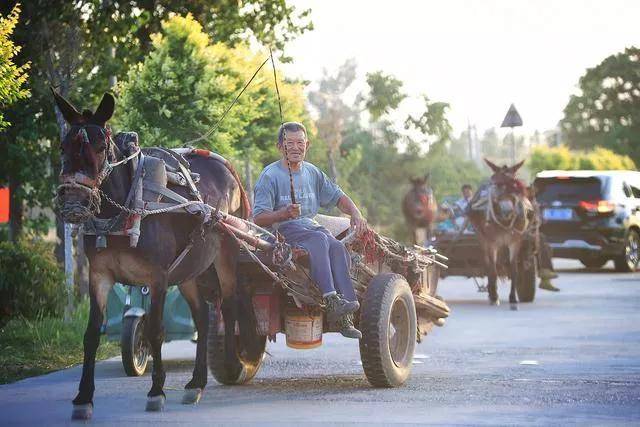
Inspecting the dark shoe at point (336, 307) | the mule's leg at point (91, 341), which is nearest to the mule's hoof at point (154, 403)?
the mule's leg at point (91, 341)

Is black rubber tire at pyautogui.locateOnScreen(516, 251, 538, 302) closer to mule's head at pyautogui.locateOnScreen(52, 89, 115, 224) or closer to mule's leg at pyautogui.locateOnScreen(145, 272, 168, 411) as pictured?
mule's leg at pyautogui.locateOnScreen(145, 272, 168, 411)

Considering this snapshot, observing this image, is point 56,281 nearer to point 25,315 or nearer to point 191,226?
point 25,315

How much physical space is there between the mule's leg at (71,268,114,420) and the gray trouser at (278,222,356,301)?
64.3 inches

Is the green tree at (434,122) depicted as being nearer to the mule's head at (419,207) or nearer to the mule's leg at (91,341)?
the mule's head at (419,207)

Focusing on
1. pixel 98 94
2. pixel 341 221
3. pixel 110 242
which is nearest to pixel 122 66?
pixel 98 94

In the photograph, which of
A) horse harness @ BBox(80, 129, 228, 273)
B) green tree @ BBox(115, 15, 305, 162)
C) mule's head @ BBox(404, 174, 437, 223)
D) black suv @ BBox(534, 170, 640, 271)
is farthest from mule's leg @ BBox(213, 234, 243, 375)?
black suv @ BBox(534, 170, 640, 271)

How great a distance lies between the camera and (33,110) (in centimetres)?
2277

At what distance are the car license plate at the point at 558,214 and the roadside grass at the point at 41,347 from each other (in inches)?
571

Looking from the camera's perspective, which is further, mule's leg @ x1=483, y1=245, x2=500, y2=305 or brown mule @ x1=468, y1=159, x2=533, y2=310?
mule's leg @ x1=483, y1=245, x2=500, y2=305

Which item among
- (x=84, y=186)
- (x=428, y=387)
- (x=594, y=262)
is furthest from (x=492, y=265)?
(x=84, y=186)

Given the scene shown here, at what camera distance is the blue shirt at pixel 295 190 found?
11789 mm

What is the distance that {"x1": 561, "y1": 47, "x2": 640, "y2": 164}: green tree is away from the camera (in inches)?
2995

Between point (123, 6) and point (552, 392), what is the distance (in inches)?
550

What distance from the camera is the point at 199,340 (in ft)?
39.0
